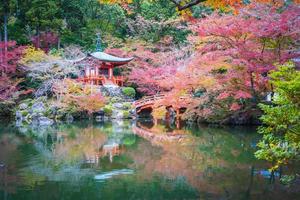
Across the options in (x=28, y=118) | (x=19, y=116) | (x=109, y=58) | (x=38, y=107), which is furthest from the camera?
(x=109, y=58)

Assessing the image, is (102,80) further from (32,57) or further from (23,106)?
(23,106)

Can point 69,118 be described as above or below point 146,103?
below

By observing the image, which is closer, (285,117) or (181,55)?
(285,117)

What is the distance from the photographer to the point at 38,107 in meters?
22.9

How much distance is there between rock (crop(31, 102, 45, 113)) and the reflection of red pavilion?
17.4 feet

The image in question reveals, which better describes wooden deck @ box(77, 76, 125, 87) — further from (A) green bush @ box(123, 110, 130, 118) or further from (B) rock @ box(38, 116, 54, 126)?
(B) rock @ box(38, 116, 54, 126)

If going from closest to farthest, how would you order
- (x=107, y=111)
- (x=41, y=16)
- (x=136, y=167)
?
(x=136, y=167) < (x=107, y=111) < (x=41, y=16)

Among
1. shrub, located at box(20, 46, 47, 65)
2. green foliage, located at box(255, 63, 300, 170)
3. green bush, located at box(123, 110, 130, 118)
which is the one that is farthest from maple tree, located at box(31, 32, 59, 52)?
green foliage, located at box(255, 63, 300, 170)

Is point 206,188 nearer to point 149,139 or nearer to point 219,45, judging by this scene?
point 149,139

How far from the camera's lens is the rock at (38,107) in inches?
892

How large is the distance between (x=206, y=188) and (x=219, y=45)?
33.0ft

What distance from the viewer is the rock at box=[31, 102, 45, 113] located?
22.6 m

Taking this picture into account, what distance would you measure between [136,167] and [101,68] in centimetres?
2111

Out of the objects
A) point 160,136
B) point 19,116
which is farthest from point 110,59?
point 160,136
